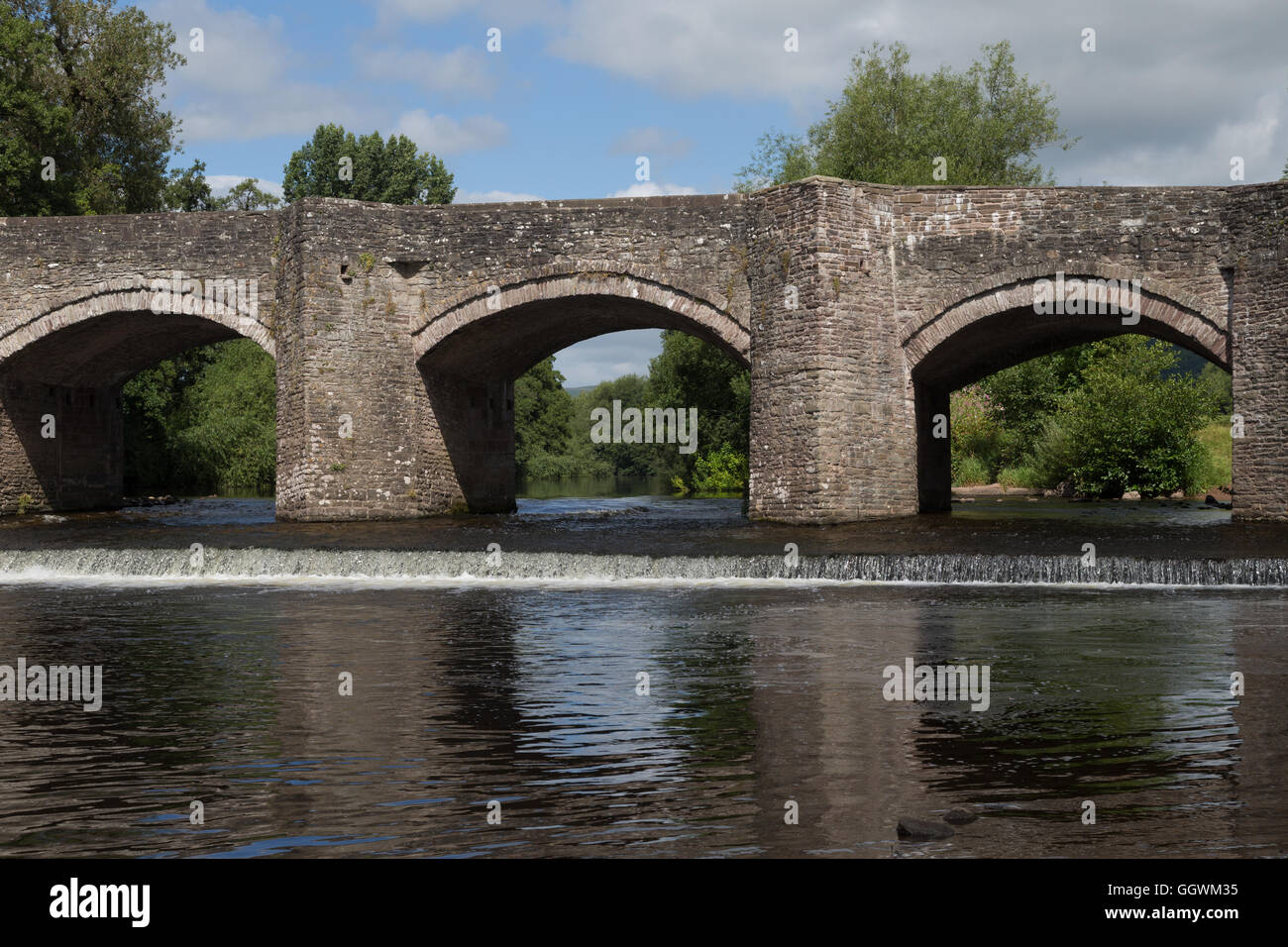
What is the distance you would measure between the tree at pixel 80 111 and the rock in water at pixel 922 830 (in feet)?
98.9


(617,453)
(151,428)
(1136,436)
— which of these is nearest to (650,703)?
(1136,436)

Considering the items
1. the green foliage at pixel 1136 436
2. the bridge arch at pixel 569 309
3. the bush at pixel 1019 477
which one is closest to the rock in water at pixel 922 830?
the bridge arch at pixel 569 309

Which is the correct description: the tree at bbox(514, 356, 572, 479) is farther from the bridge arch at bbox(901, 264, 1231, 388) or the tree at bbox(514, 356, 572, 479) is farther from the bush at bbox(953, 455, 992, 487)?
the bridge arch at bbox(901, 264, 1231, 388)

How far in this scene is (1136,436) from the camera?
96.8 ft

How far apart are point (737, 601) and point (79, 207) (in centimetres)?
2612

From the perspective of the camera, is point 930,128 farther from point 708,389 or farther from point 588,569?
point 588,569

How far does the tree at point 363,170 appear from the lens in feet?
176

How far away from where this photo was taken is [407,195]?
54.3m

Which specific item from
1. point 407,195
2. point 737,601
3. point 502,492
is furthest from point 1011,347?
point 407,195

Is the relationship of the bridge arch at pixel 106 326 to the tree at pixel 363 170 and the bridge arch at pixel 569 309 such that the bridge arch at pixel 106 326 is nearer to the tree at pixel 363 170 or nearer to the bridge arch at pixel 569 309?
the bridge arch at pixel 569 309

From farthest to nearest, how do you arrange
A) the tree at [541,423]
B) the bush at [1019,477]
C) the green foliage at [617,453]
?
the green foliage at [617,453] < the tree at [541,423] < the bush at [1019,477]
